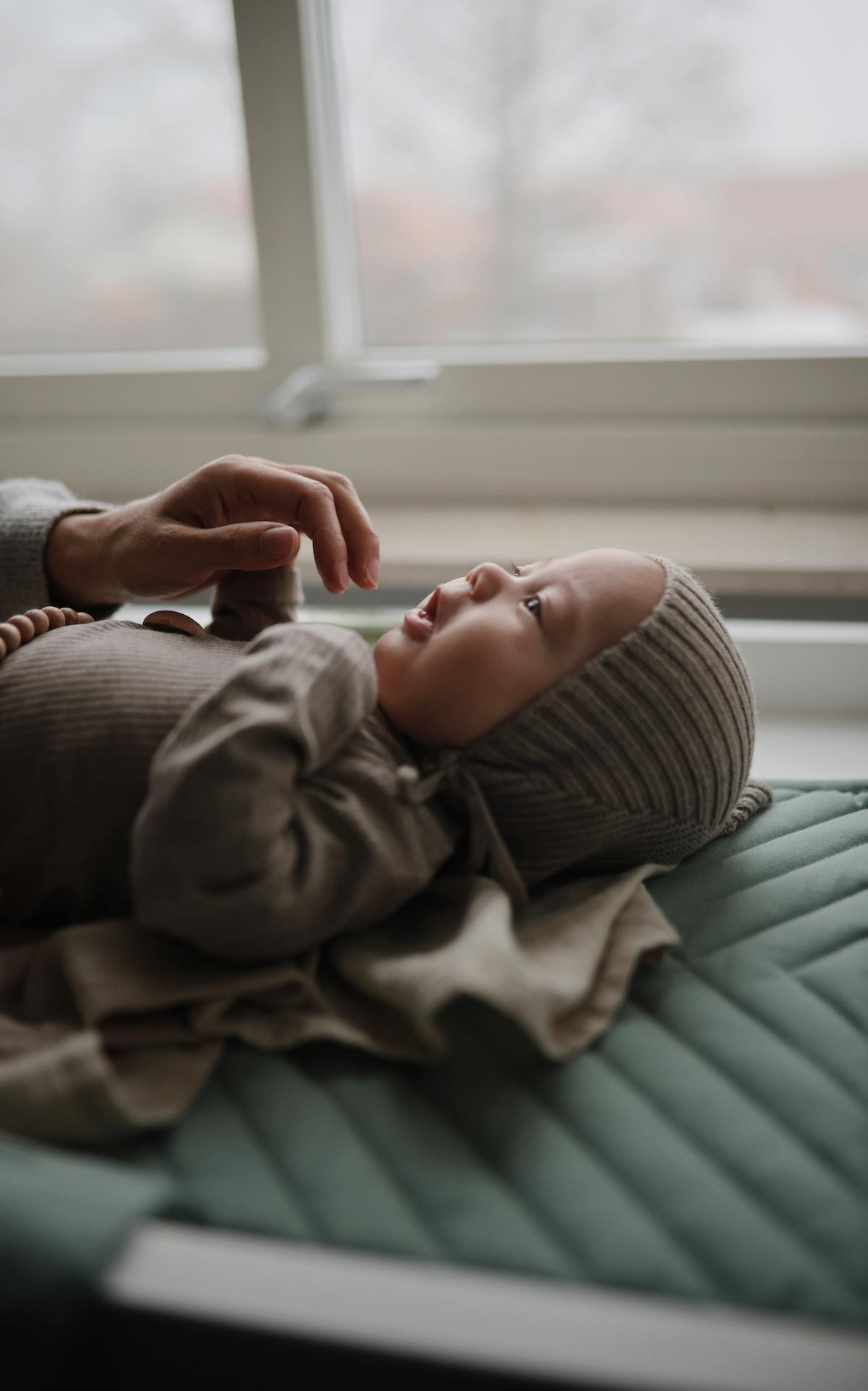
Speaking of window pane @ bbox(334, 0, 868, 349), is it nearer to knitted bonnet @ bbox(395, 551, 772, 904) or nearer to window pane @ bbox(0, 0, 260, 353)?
window pane @ bbox(0, 0, 260, 353)

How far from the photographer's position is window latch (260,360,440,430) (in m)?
1.40

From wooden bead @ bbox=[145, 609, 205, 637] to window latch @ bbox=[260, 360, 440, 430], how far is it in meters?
0.57

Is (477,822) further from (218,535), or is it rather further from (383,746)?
(218,535)

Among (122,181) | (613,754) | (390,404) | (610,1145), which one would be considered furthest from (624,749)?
(122,181)

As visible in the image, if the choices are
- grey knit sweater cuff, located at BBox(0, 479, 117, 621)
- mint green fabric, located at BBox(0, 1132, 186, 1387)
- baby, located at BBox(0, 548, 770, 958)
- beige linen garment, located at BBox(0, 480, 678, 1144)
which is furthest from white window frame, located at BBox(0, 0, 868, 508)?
mint green fabric, located at BBox(0, 1132, 186, 1387)

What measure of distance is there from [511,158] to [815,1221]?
4.25ft

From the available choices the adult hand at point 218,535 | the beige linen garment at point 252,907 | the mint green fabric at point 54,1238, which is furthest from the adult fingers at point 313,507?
the mint green fabric at point 54,1238

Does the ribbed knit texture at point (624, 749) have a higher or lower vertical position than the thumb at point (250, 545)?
lower

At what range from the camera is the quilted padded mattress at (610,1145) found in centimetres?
54

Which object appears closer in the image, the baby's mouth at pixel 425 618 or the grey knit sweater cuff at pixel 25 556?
the baby's mouth at pixel 425 618

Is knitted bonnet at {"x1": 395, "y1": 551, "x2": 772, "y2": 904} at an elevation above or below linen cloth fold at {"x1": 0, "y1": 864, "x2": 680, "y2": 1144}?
above

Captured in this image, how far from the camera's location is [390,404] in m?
1.46

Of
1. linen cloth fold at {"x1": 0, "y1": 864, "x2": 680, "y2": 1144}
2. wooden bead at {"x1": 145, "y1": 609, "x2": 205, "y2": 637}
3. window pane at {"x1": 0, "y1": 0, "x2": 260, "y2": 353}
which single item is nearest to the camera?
linen cloth fold at {"x1": 0, "y1": 864, "x2": 680, "y2": 1144}

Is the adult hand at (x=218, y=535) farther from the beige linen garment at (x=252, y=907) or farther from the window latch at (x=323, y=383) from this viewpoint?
the window latch at (x=323, y=383)
